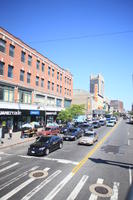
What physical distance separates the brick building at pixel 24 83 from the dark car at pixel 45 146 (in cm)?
1150

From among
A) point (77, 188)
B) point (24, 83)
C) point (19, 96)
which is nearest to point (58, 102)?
point (24, 83)

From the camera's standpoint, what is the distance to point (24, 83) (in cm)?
2847

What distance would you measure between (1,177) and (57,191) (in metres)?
3.77

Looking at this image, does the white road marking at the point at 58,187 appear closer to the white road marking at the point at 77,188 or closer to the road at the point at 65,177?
the road at the point at 65,177

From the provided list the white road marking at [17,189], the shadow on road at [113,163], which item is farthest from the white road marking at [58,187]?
the shadow on road at [113,163]

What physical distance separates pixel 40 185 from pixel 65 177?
168 centimetres

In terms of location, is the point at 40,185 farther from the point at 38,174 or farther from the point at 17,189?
the point at 38,174

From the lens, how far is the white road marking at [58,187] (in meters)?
6.65

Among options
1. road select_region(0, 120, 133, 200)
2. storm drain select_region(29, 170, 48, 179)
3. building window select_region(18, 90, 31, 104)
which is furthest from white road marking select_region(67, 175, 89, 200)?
building window select_region(18, 90, 31, 104)

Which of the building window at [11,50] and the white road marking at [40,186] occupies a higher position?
the building window at [11,50]

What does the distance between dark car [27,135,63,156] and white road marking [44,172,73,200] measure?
4566 millimetres

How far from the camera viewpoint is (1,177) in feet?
28.2

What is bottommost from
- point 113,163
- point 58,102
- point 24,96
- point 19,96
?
point 113,163

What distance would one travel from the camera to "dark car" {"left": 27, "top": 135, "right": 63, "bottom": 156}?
42.7 ft
